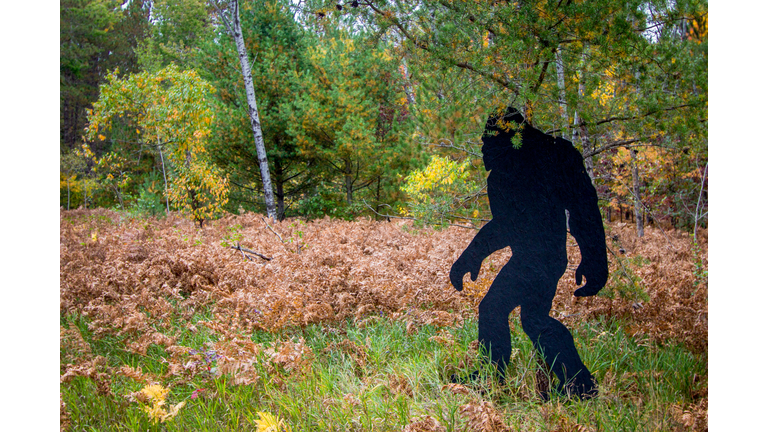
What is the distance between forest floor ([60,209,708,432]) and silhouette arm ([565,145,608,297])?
25.4 inches

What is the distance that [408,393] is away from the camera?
8.89 feet

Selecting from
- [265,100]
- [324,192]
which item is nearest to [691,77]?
[265,100]

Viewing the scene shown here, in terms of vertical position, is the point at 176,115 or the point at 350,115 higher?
the point at 350,115

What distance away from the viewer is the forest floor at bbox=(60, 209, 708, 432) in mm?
2514

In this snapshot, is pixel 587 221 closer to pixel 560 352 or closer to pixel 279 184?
pixel 560 352

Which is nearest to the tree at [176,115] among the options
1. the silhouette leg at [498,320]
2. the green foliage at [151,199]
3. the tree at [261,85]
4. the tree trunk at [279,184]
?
the green foliage at [151,199]

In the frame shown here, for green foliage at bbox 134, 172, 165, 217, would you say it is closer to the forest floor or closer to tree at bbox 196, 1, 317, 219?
tree at bbox 196, 1, 317, 219

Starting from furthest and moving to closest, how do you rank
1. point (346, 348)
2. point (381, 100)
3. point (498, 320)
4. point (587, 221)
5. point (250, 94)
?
1. point (381, 100)
2. point (250, 94)
3. point (346, 348)
4. point (498, 320)
5. point (587, 221)

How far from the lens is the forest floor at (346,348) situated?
8.25 feet

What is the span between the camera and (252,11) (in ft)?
39.1

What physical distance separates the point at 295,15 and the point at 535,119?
477 inches

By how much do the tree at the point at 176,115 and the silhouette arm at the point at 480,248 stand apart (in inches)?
249

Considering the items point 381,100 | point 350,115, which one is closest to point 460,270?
point 350,115

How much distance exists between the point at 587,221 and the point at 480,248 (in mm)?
603
